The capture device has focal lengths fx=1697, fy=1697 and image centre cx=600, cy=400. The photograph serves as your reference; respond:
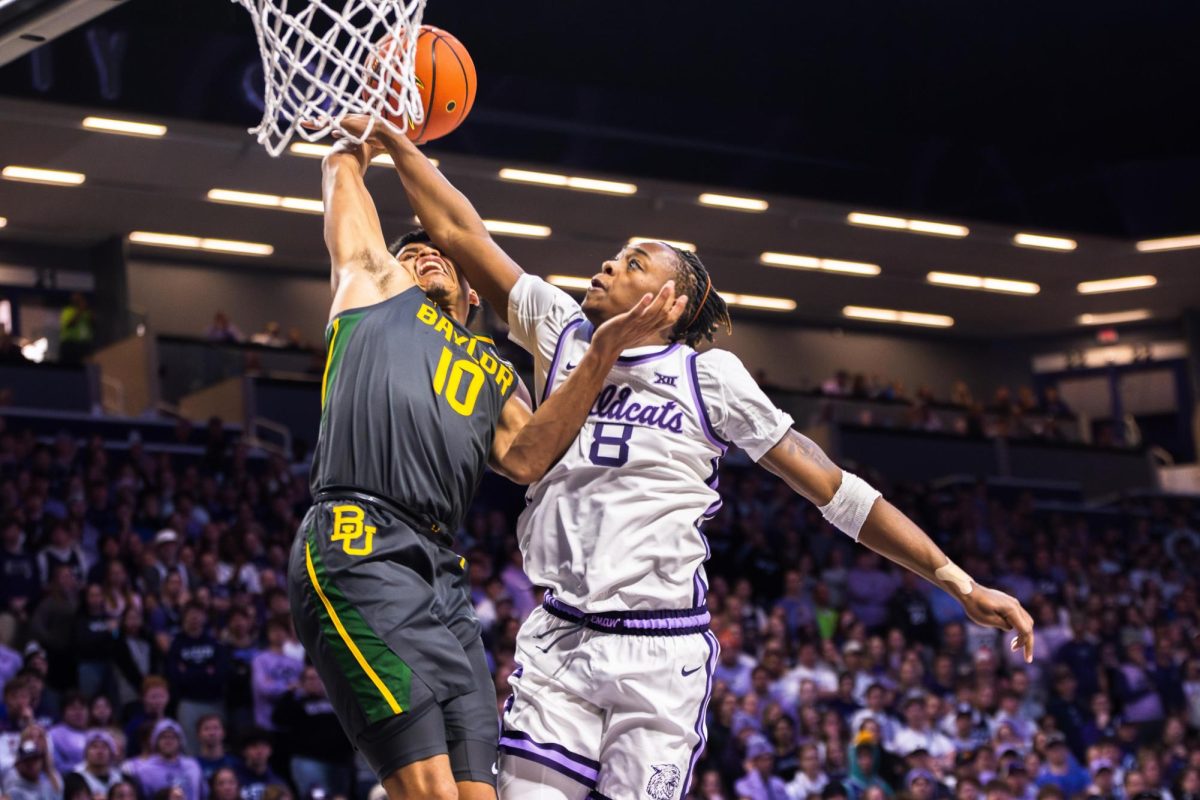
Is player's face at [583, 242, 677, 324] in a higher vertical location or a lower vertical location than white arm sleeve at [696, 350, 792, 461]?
higher

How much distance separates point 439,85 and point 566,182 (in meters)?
16.5

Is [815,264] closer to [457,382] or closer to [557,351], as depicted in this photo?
[557,351]

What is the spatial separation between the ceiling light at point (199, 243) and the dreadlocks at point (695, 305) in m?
20.4

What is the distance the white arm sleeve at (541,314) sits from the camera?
17.2 feet

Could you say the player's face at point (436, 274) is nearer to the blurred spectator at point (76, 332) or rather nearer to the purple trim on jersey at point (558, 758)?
the purple trim on jersey at point (558, 758)

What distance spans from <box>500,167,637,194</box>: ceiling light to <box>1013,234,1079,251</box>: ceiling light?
613 centimetres

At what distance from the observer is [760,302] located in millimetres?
28656

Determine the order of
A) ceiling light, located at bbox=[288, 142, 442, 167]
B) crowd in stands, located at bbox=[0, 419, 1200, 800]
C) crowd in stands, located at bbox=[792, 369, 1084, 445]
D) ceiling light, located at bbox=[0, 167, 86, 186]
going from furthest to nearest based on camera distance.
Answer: crowd in stands, located at bbox=[792, 369, 1084, 445], ceiling light, located at bbox=[0, 167, 86, 186], ceiling light, located at bbox=[288, 142, 442, 167], crowd in stands, located at bbox=[0, 419, 1200, 800]

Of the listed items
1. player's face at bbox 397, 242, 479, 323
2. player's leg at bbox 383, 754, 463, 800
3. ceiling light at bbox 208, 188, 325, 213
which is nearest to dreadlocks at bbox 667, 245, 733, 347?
player's face at bbox 397, 242, 479, 323

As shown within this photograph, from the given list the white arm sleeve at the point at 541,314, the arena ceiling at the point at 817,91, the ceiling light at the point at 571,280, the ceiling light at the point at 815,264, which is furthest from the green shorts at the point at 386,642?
the ceiling light at the point at 571,280

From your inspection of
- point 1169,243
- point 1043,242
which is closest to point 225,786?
point 1043,242

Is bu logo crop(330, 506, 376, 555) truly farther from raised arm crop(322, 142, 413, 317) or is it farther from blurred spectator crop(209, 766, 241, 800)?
blurred spectator crop(209, 766, 241, 800)

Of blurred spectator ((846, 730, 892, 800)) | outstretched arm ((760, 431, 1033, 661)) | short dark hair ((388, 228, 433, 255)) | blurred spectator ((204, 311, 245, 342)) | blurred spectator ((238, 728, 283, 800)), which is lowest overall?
blurred spectator ((846, 730, 892, 800))

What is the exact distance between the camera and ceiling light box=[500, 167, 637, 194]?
2141 centimetres
